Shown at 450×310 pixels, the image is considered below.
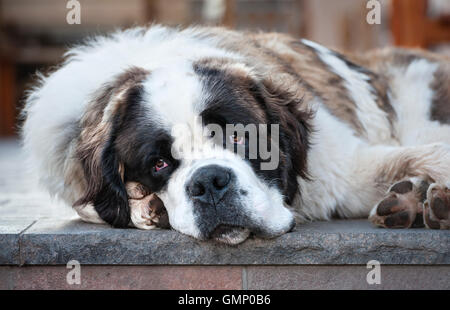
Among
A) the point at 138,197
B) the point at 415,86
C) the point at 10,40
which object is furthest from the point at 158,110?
the point at 10,40

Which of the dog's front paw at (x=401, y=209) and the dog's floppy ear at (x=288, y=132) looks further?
the dog's floppy ear at (x=288, y=132)

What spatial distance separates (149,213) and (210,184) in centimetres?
41

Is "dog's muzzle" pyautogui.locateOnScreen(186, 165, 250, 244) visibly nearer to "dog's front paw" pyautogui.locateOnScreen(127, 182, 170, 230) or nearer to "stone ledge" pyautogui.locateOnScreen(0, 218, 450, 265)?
"stone ledge" pyautogui.locateOnScreen(0, 218, 450, 265)

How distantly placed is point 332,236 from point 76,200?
115 centimetres

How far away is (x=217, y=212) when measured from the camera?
6.76ft

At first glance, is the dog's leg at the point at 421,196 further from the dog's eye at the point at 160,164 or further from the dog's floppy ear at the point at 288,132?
the dog's eye at the point at 160,164

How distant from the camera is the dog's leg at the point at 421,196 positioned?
87.4 inches

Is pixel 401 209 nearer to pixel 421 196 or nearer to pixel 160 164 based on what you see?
pixel 421 196

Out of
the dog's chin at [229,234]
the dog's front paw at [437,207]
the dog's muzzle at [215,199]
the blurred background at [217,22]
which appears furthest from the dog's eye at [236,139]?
the blurred background at [217,22]

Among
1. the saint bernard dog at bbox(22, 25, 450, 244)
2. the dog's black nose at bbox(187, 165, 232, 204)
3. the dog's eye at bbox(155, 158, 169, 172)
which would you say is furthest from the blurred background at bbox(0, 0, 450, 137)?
the dog's black nose at bbox(187, 165, 232, 204)

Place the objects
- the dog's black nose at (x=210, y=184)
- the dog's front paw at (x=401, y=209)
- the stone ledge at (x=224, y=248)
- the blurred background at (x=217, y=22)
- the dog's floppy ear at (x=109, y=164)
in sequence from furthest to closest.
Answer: the blurred background at (x=217, y=22) < the dog's floppy ear at (x=109, y=164) < the dog's front paw at (x=401, y=209) < the stone ledge at (x=224, y=248) < the dog's black nose at (x=210, y=184)

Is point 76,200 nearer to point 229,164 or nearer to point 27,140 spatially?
point 27,140

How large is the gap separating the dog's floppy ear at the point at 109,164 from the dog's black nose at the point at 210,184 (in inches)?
17.5

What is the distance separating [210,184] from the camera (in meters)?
2.05
